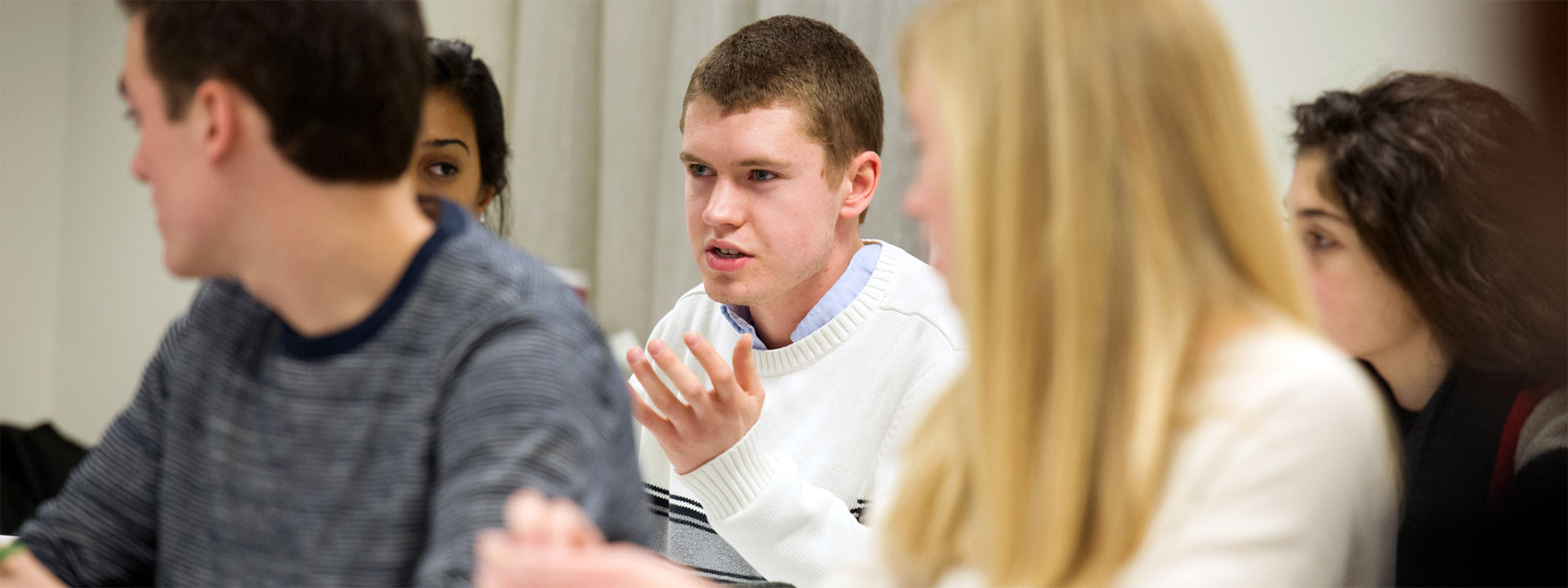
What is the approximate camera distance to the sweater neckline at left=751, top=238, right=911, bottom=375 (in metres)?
1.48

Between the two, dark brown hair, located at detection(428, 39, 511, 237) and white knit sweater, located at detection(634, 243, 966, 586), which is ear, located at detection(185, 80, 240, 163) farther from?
dark brown hair, located at detection(428, 39, 511, 237)

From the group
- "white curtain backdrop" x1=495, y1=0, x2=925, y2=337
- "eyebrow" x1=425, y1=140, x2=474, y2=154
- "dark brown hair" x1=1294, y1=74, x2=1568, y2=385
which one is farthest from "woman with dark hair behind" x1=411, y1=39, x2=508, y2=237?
"dark brown hair" x1=1294, y1=74, x2=1568, y2=385

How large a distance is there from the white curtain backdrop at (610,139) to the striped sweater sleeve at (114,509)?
4.57ft

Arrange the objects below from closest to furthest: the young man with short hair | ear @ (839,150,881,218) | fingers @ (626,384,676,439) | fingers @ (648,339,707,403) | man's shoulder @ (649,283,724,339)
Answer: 1. fingers @ (648,339,707,403)
2. fingers @ (626,384,676,439)
3. the young man with short hair
4. ear @ (839,150,881,218)
5. man's shoulder @ (649,283,724,339)

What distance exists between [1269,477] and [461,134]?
1.09 metres

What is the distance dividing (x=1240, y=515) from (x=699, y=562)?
2.98ft

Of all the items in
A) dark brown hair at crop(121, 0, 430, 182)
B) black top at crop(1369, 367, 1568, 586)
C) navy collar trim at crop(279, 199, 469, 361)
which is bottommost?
black top at crop(1369, 367, 1568, 586)

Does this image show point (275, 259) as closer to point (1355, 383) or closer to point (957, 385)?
point (957, 385)

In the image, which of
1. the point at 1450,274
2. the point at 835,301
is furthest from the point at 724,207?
the point at 1450,274

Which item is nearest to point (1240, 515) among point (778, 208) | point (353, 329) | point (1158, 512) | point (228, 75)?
point (1158, 512)

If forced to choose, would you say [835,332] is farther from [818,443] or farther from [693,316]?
[693,316]

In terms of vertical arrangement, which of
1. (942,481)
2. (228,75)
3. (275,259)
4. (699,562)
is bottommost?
(699,562)

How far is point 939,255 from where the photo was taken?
2.62 feet

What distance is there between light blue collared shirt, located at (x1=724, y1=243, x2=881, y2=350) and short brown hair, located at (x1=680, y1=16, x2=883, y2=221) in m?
0.12
